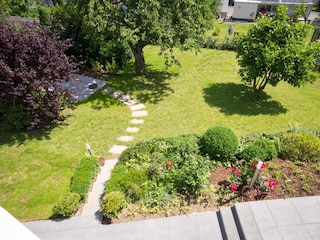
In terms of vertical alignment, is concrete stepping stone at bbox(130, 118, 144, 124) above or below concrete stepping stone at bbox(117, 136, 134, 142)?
above

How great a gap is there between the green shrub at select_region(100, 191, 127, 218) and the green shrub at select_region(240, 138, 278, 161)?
4.59 metres

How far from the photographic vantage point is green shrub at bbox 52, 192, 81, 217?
23.9 feet

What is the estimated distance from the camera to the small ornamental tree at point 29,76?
993 centimetres

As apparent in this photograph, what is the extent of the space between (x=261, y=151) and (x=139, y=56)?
9873mm

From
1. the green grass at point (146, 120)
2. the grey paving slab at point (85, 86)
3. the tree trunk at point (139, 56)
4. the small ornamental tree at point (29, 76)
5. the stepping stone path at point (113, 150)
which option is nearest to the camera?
the stepping stone path at point (113, 150)

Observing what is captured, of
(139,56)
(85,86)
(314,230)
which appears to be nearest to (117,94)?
(85,86)

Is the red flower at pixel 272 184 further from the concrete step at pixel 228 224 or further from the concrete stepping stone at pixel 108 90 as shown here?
the concrete stepping stone at pixel 108 90

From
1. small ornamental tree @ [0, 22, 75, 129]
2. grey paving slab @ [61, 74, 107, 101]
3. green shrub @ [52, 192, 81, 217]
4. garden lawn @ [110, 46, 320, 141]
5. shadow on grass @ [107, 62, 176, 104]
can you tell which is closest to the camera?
green shrub @ [52, 192, 81, 217]

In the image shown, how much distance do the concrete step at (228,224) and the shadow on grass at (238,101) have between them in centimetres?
659

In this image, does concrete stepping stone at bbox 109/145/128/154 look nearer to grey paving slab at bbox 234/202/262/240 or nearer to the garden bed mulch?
the garden bed mulch

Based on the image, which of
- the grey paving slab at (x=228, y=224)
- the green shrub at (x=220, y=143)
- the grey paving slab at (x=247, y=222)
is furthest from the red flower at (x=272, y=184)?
the green shrub at (x=220, y=143)

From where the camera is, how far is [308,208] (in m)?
7.12

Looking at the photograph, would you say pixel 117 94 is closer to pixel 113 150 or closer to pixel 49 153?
pixel 113 150

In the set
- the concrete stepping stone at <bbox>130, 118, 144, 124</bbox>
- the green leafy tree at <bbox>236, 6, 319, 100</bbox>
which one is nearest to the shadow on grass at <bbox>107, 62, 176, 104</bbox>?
the concrete stepping stone at <bbox>130, 118, 144, 124</bbox>
